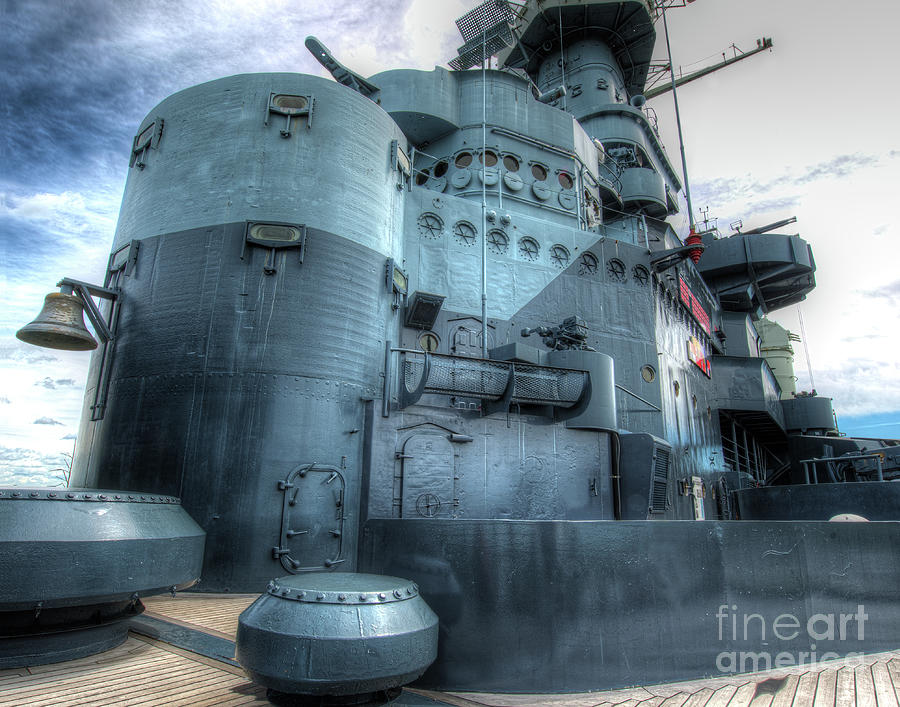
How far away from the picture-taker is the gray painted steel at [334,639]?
381 cm

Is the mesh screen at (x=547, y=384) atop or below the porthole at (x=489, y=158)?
below

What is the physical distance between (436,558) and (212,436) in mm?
6510

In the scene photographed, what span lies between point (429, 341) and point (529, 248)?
16.6ft

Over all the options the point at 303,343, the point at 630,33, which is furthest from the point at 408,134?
the point at 630,33

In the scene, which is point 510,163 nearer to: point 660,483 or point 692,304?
point 692,304

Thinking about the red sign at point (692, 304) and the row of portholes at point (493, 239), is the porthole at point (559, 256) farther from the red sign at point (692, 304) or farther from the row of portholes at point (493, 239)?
the red sign at point (692, 304)

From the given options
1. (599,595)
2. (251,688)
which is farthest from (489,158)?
(251,688)

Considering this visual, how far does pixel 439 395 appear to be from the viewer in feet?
38.5

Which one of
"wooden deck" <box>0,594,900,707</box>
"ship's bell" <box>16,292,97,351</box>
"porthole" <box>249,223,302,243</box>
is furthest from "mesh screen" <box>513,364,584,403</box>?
"ship's bell" <box>16,292,97,351</box>

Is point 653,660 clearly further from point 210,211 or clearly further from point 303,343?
point 210,211

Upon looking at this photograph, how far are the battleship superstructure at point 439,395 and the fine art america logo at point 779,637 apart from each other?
4.0 inches

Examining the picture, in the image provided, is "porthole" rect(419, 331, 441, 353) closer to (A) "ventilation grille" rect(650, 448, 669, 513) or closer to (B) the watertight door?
(B) the watertight door

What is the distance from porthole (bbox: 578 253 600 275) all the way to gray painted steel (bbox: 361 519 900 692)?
12549 mm

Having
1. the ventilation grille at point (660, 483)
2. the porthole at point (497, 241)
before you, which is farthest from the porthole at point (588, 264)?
the ventilation grille at point (660, 483)
